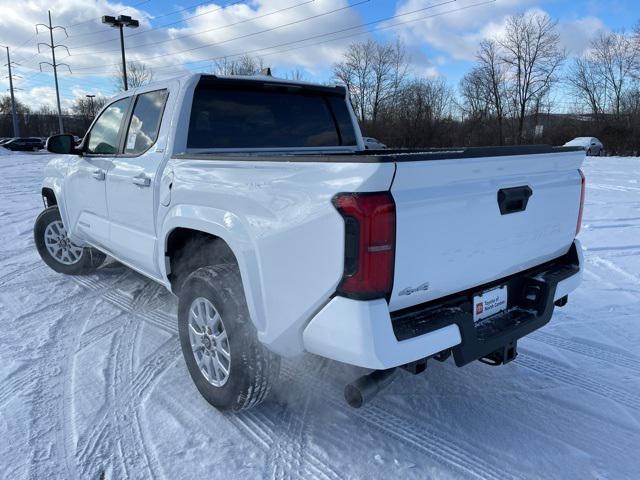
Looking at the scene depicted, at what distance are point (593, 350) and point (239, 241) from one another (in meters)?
2.75

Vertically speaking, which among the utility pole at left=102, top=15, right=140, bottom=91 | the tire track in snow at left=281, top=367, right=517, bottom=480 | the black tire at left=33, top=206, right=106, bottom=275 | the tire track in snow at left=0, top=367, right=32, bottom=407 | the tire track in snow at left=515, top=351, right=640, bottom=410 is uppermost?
the utility pole at left=102, top=15, right=140, bottom=91

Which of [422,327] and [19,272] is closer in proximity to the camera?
[422,327]

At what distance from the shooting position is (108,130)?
4.27 meters

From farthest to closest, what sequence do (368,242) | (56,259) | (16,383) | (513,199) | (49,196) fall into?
(49,196), (56,259), (16,383), (513,199), (368,242)

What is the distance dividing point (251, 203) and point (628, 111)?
4808 cm

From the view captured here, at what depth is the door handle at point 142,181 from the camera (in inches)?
129

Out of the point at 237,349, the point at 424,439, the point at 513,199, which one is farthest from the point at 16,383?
the point at 513,199

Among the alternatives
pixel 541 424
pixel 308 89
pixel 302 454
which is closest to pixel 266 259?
pixel 302 454

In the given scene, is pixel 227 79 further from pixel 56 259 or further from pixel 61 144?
pixel 56 259

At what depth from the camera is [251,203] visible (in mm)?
2336

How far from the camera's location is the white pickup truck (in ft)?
6.31

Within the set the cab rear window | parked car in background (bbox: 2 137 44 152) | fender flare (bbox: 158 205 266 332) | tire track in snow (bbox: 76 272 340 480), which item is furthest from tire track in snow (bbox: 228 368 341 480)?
parked car in background (bbox: 2 137 44 152)

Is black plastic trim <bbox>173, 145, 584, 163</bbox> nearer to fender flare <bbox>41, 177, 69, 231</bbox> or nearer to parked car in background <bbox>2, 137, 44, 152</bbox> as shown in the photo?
fender flare <bbox>41, 177, 69, 231</bbox>

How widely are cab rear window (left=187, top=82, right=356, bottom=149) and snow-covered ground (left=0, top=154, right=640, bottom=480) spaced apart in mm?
1619
